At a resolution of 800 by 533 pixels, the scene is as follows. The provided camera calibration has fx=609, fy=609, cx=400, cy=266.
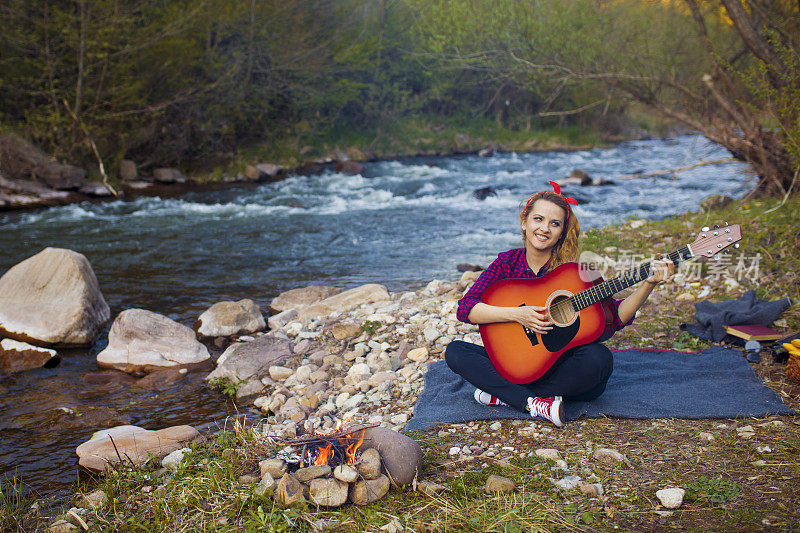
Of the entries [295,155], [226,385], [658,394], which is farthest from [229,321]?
[295,155]

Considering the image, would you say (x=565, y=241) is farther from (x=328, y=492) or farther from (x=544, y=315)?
(x=328, y=492)

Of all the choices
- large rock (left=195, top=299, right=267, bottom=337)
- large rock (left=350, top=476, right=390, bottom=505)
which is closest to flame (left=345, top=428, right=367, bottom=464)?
large rock (left=350, top=476, right=390, bottom=505)

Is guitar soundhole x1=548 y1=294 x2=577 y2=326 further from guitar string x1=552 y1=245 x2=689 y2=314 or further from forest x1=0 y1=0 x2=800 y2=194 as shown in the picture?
A: forest x1=0 y1=0 x2=800 y2=194

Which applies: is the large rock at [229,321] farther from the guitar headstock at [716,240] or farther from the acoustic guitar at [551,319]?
the guitar headstock at [716,240]

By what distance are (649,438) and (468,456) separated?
0.98 m

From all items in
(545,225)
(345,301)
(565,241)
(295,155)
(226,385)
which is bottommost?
(226,385)

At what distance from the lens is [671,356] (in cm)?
439

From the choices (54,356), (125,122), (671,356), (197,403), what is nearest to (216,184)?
(125,122)

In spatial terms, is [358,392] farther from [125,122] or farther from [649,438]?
[125,122]

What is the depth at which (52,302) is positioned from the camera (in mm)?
6195

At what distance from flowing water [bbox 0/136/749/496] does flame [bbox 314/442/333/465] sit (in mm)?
1632

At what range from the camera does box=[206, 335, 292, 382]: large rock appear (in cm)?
505

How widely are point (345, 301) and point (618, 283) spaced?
3730mm

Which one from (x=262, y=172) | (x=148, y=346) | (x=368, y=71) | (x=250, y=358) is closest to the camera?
(x=250, y=358)
